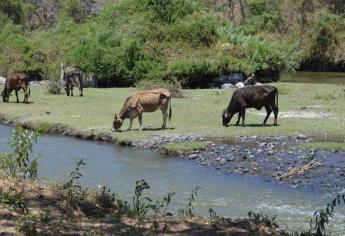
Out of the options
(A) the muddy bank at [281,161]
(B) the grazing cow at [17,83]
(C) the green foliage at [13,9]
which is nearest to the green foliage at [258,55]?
(B) the grazing cow at [17,83]

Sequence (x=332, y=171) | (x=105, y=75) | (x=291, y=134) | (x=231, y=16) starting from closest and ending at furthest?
(x=332, y=171)
(x=291, y=134)
(x=105, y=75)
(x=231, y=16)

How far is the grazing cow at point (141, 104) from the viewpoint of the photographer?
23266 mm

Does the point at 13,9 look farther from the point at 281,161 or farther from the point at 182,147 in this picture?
the point at 281,161

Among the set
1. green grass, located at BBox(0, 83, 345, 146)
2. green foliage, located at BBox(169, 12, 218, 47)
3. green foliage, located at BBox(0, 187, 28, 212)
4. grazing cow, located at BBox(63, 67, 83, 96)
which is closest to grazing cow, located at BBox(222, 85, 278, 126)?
green grass, located at BBox(0, 83, 345, 146)

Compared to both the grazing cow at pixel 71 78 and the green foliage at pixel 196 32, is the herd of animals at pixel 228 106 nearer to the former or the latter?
the grazing cow at pixel 71 78

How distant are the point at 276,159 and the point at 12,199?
34.4 ft

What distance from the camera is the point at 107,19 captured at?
5131cm

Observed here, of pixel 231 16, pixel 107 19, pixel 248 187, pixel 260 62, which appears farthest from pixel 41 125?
pixel 231 16

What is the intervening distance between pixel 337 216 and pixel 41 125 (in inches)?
580

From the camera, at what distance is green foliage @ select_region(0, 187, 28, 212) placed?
344 inches

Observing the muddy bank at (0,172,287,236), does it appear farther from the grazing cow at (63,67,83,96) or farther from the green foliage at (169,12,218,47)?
the green foliage at (169,12,218,47)

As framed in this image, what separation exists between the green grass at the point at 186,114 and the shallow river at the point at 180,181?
228 centimetres

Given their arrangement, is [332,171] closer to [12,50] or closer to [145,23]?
[145,23]

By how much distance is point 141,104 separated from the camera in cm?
2339
